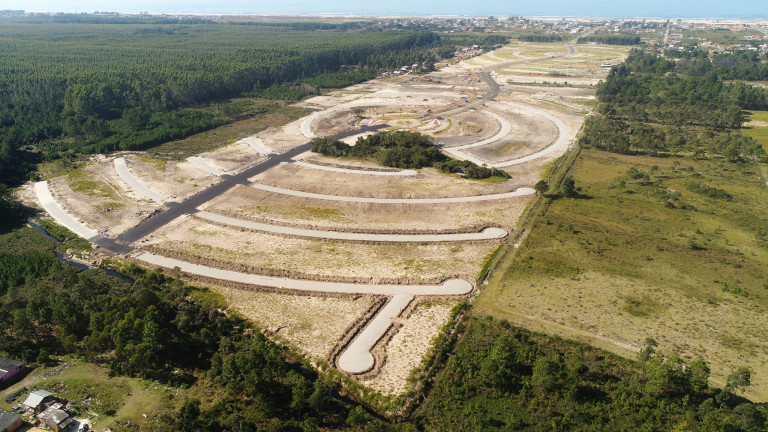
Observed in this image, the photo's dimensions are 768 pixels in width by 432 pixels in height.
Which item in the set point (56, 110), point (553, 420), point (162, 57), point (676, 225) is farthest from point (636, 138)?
point (162, 57)

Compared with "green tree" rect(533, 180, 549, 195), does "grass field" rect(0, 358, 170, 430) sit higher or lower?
lower

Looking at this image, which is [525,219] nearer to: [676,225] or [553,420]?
[676,225]

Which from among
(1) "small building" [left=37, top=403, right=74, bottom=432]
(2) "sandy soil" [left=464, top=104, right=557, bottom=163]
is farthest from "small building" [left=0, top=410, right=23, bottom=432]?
(2) "sandy soil" [left=464, top=104, right=557, bottom=163]

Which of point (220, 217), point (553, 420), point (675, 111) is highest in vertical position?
point (675, 111)

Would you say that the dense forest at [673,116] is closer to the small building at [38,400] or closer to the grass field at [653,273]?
the grass field at [653,273]

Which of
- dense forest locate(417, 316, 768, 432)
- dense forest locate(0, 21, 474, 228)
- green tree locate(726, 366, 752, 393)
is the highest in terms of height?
dense forest locate(0, 21, 474, 228)

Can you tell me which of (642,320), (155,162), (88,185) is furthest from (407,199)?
(88,185)

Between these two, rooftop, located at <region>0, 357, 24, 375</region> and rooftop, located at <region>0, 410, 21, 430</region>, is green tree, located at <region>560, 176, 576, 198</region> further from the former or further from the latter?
rooftop, located at <region>0, 357, 24, 375</region>
